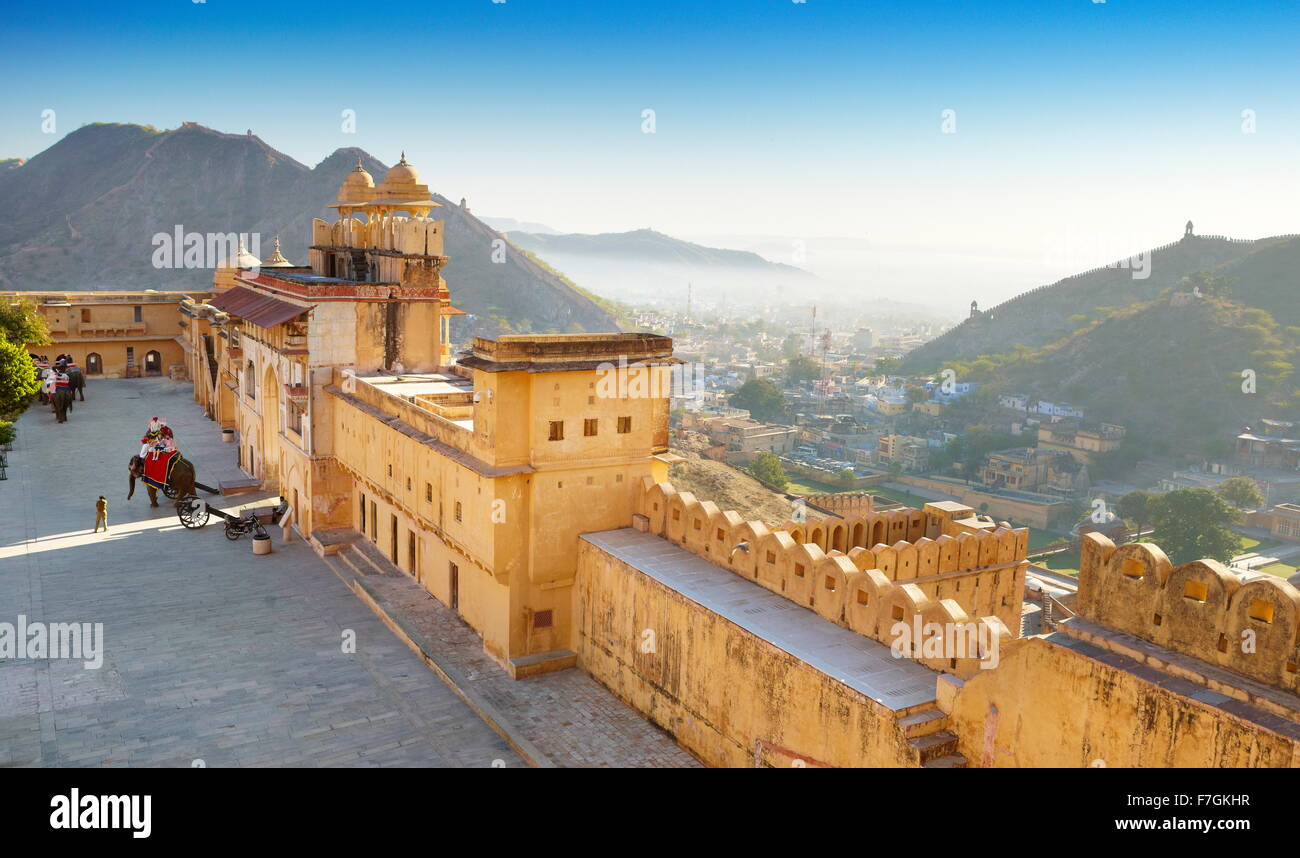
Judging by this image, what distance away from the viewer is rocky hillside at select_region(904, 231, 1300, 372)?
10450cm

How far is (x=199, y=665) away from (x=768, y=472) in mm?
61259

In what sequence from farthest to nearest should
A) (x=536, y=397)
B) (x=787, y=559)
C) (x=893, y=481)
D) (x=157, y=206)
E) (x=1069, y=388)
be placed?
(x=157, y=206)
(x=1069, y=388)
(x=893, y=481)
(x=536, y=397)
(x=787, y=559)

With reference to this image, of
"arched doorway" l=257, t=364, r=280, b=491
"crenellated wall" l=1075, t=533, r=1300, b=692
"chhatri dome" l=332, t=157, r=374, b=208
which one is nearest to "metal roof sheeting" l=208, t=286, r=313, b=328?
"arched doorway" l=257, t=364, r=280, b=491

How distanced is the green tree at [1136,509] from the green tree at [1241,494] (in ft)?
14.5

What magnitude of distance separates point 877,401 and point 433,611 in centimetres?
10077

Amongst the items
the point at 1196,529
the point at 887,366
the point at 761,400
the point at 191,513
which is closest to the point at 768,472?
the point at 1196,529

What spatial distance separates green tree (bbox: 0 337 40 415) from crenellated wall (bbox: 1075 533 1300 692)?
107ft

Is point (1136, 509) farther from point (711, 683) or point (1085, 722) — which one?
point (1085, 722)

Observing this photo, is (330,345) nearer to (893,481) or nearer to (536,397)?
(536,397)

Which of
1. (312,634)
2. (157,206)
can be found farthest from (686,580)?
(157,206)

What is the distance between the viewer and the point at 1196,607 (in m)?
9.45

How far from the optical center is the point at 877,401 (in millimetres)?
115938

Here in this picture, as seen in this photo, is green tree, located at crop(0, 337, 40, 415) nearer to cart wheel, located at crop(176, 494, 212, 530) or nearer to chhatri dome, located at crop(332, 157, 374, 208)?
cart wheel, located at crop(176, 494, 212, 530)

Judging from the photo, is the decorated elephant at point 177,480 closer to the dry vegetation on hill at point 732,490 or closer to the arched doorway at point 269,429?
the arched doorway at point 269,429
